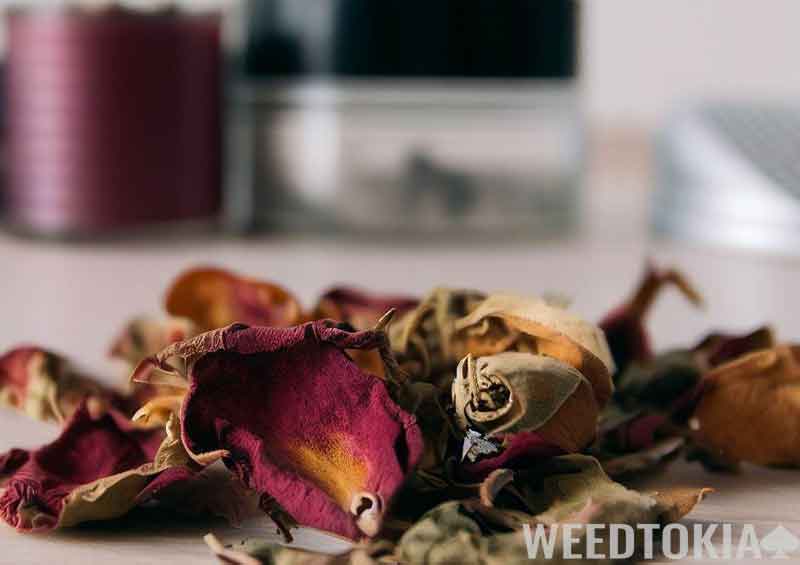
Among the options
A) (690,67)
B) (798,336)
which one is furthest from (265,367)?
(690,67)

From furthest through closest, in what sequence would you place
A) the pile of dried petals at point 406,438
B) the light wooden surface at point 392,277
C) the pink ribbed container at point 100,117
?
the pink ribbed container at point 100,117
the light wooden surface at point 392,277
the pile of dried petals at point 406,438

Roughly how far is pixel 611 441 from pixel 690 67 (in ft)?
3.22

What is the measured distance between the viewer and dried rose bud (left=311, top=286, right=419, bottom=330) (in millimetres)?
417

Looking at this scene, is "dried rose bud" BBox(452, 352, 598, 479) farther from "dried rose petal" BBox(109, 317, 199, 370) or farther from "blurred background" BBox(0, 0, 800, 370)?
"blurred background" BBox(0, 0, 800, 370)

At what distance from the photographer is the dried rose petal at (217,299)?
1.39 ft

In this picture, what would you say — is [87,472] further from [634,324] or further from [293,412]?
[634,324]

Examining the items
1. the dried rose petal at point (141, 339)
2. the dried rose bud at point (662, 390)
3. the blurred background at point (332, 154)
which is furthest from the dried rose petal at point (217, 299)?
the blurred background at point (332, 154)

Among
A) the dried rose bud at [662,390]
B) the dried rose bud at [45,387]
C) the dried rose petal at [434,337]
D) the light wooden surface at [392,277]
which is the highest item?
the dried rose petal at [434,337]

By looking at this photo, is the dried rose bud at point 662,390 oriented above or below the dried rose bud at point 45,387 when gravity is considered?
above

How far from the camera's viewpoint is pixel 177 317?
436 millimetres

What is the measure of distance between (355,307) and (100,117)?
358 mm

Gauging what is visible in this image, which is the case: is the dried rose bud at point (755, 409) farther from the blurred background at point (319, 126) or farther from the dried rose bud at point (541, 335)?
the blurred background at point (319, 126)

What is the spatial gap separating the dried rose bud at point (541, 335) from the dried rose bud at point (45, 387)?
12 cm

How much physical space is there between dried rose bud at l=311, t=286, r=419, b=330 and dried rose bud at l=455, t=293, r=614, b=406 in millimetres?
79
